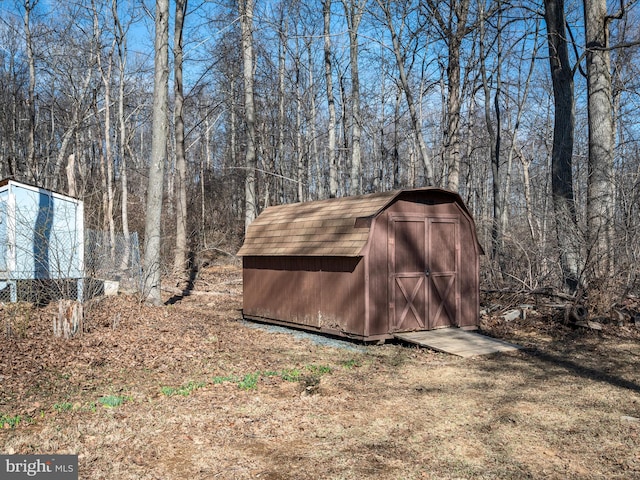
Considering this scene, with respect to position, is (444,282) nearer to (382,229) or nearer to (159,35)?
(382,229)

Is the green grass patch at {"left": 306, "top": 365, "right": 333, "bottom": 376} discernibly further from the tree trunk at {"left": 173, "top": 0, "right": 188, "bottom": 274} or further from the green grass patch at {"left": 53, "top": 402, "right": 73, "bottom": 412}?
the tree trunk at {"left": 173, "top": 0, "right": 188, "bottom": 274}

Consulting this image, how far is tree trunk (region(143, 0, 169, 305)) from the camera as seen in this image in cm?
1342

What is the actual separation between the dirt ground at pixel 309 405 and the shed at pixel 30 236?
2435 mm

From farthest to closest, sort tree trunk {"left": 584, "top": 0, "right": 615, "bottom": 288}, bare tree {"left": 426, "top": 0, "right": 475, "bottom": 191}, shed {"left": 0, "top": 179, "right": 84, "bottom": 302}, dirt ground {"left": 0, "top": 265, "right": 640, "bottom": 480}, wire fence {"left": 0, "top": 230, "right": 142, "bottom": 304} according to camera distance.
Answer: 1. bare tree {"left": 426, "top": 0, "right": 475, "bottom": 191}
2. shed {"left": 0, "top": 179, "right": 84, "bottom": 302}
3. tree trunk {"left": 584, "top": 0, "right": 615, "bottom": 288}
4. wire fence {"left": 0, "top": 230, "right": 142, "bottom": 304}
5. dirt ground {"left": 0, "top": 265, "right": 640, "bottom": 480}

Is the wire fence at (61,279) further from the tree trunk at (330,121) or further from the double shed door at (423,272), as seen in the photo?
the tree trunk at (330,121)

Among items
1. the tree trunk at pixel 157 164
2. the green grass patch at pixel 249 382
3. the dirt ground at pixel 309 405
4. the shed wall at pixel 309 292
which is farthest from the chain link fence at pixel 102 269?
the green grass patch at pixel 249 382

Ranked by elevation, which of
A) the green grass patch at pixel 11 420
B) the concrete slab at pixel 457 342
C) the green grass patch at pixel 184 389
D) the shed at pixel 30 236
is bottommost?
the concrete slab at pixel 457 342

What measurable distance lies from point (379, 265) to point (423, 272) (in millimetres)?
1098

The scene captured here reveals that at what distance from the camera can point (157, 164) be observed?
45.8 feet

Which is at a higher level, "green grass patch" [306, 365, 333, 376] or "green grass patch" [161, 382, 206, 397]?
"green grass patch" [161, 382, 206, 397]

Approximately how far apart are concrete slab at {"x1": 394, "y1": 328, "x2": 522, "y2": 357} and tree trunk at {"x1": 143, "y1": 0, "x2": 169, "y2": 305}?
21.1 ft

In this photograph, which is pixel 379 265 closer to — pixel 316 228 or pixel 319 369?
pixel 316 228

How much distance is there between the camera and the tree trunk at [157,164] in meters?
13.4

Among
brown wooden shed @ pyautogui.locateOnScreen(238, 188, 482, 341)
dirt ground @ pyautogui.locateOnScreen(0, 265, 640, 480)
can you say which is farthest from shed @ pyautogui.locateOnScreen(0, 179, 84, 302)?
brown wooden shed @ pyautogui.locateOnScreen(238, 188, 482, 341)
